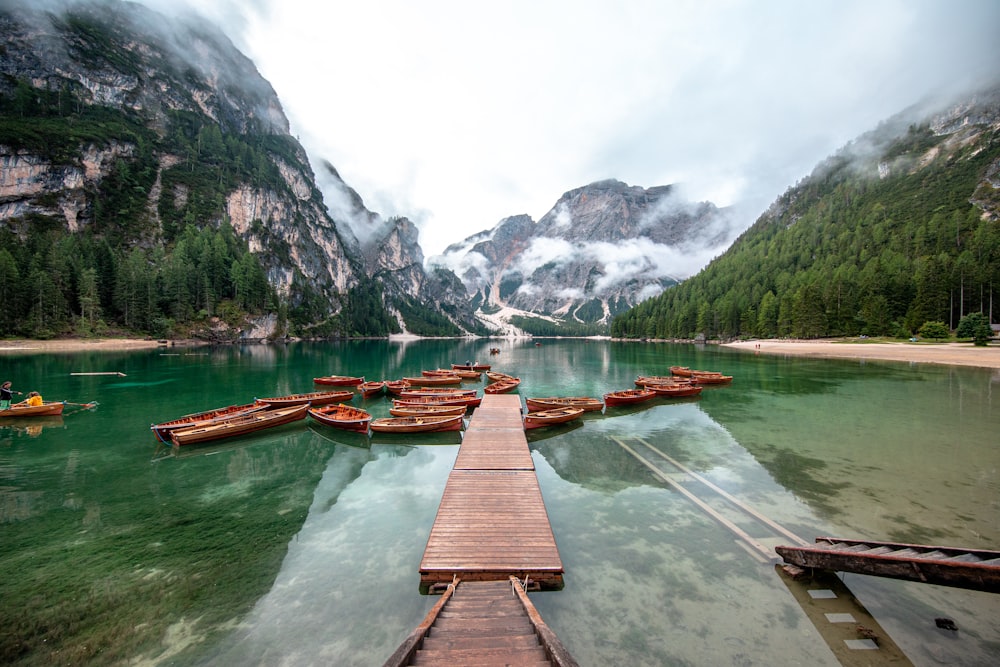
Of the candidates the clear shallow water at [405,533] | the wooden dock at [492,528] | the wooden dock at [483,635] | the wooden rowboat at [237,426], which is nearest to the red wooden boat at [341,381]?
the wooden rowboat at [237,426]

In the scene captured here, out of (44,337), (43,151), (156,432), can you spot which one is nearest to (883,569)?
(156,432)

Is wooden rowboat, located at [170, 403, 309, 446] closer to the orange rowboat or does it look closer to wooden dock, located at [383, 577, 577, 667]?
wooden dock, located at [383, 577, 577, 667]

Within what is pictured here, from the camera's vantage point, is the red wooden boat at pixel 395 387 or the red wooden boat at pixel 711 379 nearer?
the red wooden boat at pixel 395 387

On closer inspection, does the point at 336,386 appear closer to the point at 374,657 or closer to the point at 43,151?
the point at 374,657

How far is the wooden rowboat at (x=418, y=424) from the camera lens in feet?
88.0

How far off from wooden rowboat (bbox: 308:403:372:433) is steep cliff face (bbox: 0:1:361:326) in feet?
503

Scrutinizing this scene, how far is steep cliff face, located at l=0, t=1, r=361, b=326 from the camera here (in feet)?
410

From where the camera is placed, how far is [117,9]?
7618 inches

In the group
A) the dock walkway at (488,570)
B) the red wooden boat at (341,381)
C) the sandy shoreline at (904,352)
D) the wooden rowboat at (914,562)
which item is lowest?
the red wooden boat at (341,381)

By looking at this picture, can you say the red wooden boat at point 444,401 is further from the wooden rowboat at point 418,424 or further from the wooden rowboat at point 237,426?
the wooden rowboat at point 237,426

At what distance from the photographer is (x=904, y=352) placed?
243 feet

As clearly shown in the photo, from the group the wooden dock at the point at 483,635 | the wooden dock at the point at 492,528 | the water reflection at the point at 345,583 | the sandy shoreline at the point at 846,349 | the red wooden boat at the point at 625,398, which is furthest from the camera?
the sandy shoreline at the point at 846,349

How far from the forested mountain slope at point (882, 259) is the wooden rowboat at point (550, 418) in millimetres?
108391

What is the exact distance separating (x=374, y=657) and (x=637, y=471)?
15316 mm
